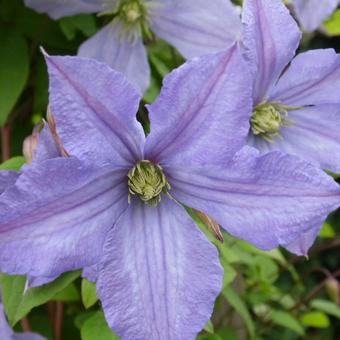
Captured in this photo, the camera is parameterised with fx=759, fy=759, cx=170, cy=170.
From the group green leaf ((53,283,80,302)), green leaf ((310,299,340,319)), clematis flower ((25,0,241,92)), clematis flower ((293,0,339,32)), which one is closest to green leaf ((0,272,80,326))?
green leaf ((53,283,80,302))

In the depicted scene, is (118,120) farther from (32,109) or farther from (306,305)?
(306,305)

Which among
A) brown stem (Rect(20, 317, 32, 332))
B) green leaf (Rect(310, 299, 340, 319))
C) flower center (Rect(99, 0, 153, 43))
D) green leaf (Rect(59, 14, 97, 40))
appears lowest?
green leaf (Rect(310, 299, 340, 319))

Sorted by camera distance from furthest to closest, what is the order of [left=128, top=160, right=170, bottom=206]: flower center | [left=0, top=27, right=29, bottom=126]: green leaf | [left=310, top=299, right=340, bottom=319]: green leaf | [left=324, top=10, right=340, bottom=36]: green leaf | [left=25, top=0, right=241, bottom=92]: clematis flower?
[left=310, top=299, right=340, bottom=319]: green leaf < [left=324, top=10, right=340, bottom=36]: green leaf < [left=0, top=27, right=29, bottom=126]: green leaf < [left=25, top=0, right=241, bottom=92]: clematis flower < [left=128, top=160, right=170, bottom=206]: flower center

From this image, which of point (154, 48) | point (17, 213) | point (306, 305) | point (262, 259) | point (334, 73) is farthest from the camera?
point (306, 305)

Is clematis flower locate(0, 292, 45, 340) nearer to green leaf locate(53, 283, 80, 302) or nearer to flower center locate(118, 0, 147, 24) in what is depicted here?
green leaf locate(53, 283, 80, 302)

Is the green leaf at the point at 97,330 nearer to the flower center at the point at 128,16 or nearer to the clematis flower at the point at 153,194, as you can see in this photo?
the clematis flower at the point at 153,194

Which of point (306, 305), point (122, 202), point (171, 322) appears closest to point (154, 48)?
point (122, 202)
